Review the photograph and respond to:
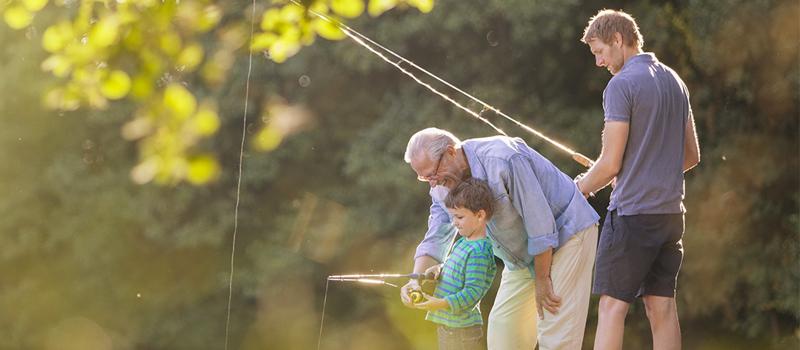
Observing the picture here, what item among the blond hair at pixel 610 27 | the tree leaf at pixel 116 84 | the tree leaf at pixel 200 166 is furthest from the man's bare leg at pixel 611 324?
the tree leaf at pixel 116 84

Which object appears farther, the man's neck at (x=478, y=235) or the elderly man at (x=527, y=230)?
the man's neck at (x=478, y=235)

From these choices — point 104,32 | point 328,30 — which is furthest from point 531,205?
point 104,32

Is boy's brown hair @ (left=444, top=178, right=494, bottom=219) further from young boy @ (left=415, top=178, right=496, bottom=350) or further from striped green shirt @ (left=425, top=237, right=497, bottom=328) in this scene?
striped green shirt @ (left=425, top=237, right=497, bottom=328)

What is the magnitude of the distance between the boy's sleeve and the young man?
0.36 meters

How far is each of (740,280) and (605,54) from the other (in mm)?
7020

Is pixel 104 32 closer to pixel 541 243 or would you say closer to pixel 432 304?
pixel 432 304

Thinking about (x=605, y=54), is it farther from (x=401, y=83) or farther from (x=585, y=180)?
(x=401, y=83)

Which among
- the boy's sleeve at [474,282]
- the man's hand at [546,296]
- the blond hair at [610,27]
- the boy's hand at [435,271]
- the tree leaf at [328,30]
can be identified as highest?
the blond hair at [610,27]

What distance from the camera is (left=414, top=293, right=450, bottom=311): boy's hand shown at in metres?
4.19

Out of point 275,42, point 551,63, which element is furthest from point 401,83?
point 275,42

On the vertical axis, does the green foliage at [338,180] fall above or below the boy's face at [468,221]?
below

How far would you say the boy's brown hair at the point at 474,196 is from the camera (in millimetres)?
3820

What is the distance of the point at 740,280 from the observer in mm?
10773

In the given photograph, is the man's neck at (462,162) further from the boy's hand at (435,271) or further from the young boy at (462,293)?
the boy's hand at (435,271)
